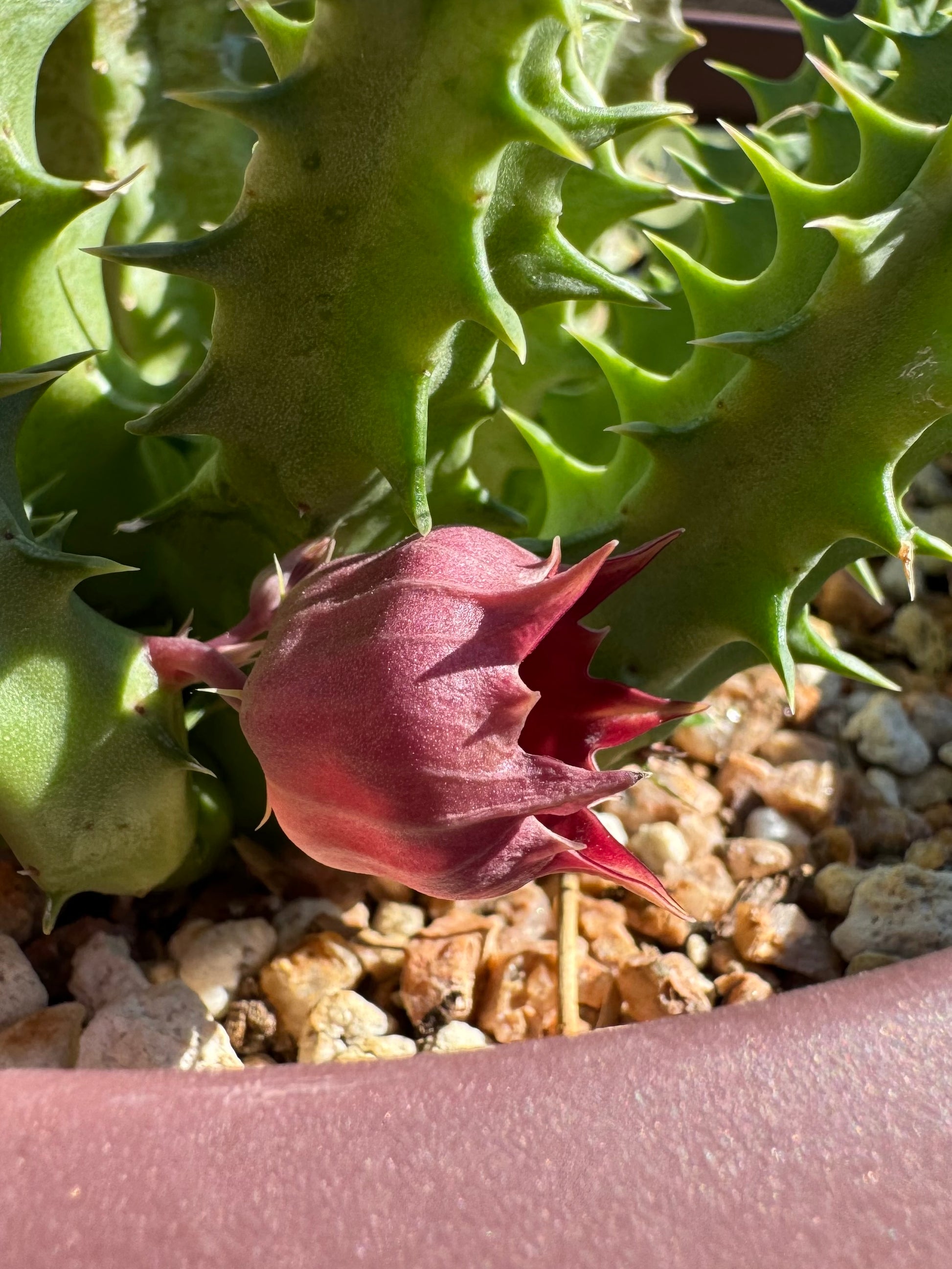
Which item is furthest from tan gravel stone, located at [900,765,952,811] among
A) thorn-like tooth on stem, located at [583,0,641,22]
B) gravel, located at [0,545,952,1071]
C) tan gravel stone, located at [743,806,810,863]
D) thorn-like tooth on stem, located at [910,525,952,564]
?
thorn-like tooth on stem, located at [583,0,641,22]

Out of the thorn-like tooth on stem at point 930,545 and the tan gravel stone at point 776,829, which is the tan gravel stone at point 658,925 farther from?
the thorn-like tooth on stem at point 930,545

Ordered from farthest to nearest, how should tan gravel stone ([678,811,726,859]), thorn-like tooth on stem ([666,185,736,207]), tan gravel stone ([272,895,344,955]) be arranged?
tan gravel stone ([678,811,726,859]), tan gravel stone ([272,895,344,955]), thorn-like tooth on stem ([666,185,736,207])

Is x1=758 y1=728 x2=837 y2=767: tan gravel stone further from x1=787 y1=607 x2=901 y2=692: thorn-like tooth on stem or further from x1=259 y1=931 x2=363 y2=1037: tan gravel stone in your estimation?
x1=259 y1=931 x2=363 y2=1037: tan gravel stone

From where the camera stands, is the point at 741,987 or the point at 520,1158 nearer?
the point at 520,1158

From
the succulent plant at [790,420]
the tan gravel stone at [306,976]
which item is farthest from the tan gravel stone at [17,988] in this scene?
the succulent plant at [790,420]

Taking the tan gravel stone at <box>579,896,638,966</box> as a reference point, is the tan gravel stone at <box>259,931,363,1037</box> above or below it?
above

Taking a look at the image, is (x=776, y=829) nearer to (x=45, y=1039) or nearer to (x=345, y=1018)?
(x=345, y=1018)

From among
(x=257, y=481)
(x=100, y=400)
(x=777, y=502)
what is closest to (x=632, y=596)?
(x=777, y=502)

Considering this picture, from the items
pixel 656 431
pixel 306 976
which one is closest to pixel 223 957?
pixel 306 976
